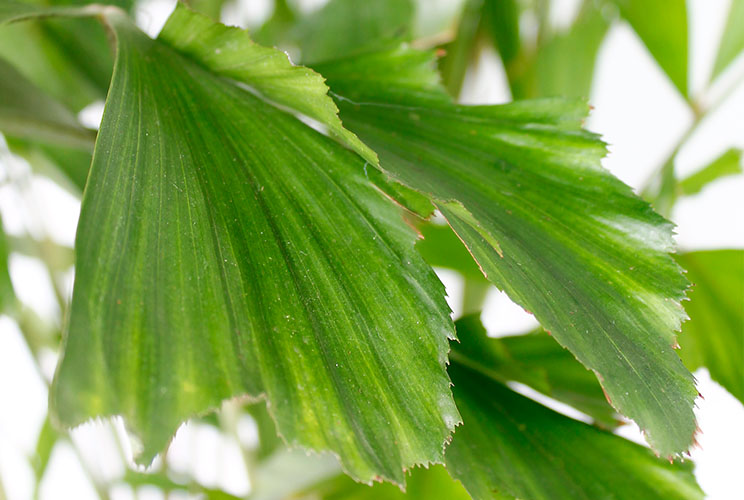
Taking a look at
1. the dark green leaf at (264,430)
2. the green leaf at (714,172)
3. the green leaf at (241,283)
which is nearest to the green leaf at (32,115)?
the green leaf at (241,283)

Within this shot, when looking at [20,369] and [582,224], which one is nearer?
[582,224]

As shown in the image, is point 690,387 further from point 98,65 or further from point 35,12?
point 98,65

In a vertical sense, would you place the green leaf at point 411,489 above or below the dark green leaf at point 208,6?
below

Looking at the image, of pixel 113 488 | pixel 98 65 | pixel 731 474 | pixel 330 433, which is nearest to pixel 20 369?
pixel 113 488

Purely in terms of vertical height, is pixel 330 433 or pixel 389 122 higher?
pixel 389 122

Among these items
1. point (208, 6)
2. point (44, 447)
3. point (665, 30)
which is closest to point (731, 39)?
point (665, 30)

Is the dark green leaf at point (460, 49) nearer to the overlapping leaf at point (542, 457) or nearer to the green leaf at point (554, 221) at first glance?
the green leaf at point (554, 221)

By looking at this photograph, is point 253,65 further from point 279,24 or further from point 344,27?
point 279,24

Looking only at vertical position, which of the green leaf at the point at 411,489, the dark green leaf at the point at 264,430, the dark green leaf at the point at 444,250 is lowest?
the dark green leaf at the point at 264,430
